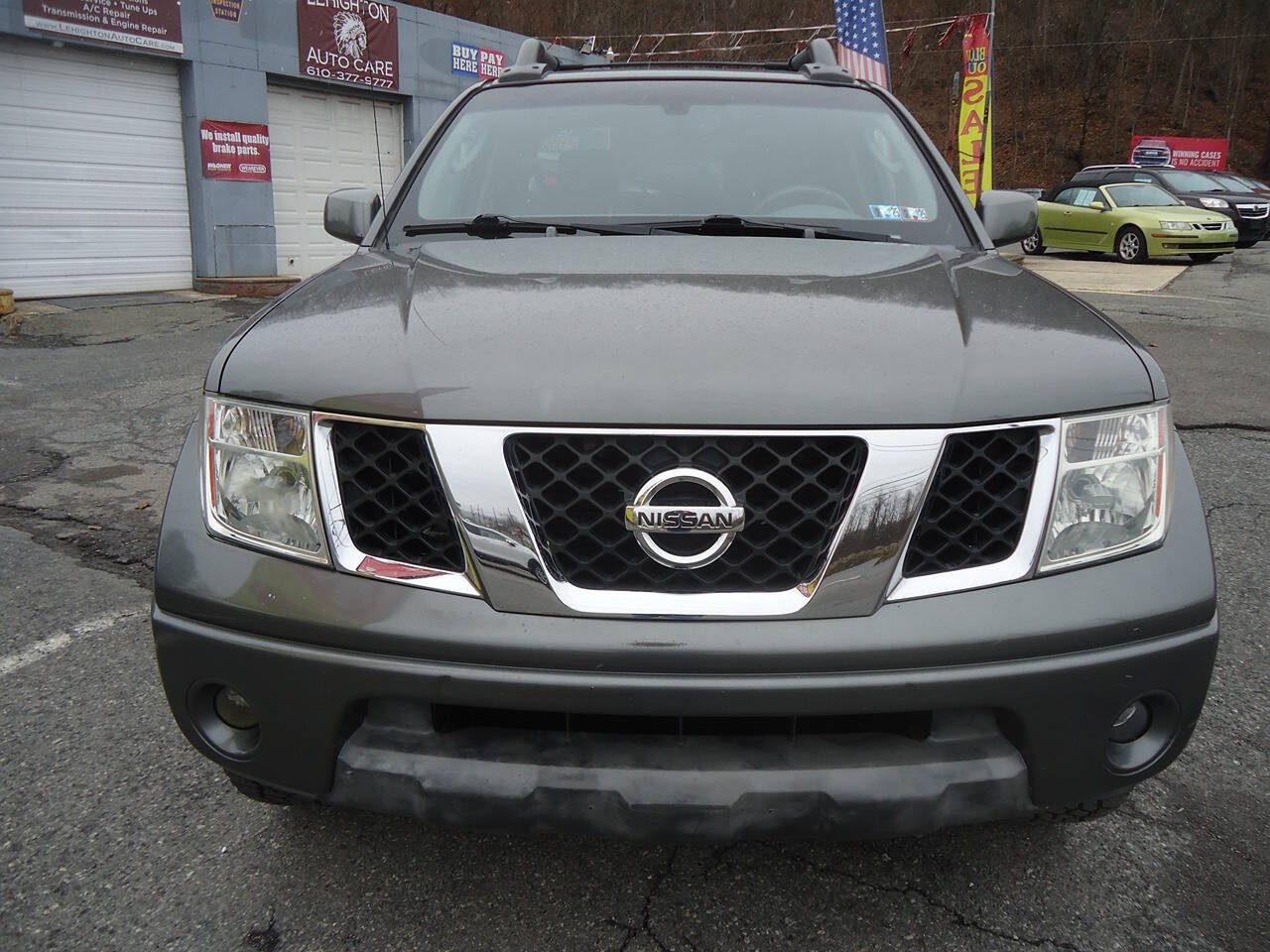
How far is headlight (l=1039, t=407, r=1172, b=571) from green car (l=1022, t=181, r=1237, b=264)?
1590 centimetres

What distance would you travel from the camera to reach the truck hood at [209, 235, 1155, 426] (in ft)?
4.92

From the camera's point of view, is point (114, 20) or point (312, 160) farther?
point (312, 160)

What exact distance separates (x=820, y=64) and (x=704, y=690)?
8.49 feet

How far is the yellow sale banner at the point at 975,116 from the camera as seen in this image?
49.7ft

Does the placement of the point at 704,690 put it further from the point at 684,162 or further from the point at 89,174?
A: the point at 89,174

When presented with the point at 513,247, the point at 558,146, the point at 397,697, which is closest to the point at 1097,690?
the point at 397,697

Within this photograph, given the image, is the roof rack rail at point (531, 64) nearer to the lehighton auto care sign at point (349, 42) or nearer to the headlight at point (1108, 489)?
the headlight at point (1108, 489)

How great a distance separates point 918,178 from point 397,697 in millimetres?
2075

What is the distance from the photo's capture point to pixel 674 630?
4.83 ft

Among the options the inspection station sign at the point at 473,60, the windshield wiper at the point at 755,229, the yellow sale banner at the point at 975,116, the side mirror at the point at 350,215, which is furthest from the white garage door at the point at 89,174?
the windshield wiper at the point at 755,229

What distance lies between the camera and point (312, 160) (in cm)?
1488

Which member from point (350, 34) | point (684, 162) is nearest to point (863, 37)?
point (350, 34)

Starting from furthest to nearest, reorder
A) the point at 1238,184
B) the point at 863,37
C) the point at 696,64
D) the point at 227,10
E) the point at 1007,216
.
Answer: the point at 1238,184 < the point at 227,10 < the point at 863,37 < the point at 696,64 < the point at 1007,216

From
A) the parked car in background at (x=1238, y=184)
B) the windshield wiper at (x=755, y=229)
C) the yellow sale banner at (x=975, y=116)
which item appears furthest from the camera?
the parked car in background at (x=1238, y=184)
